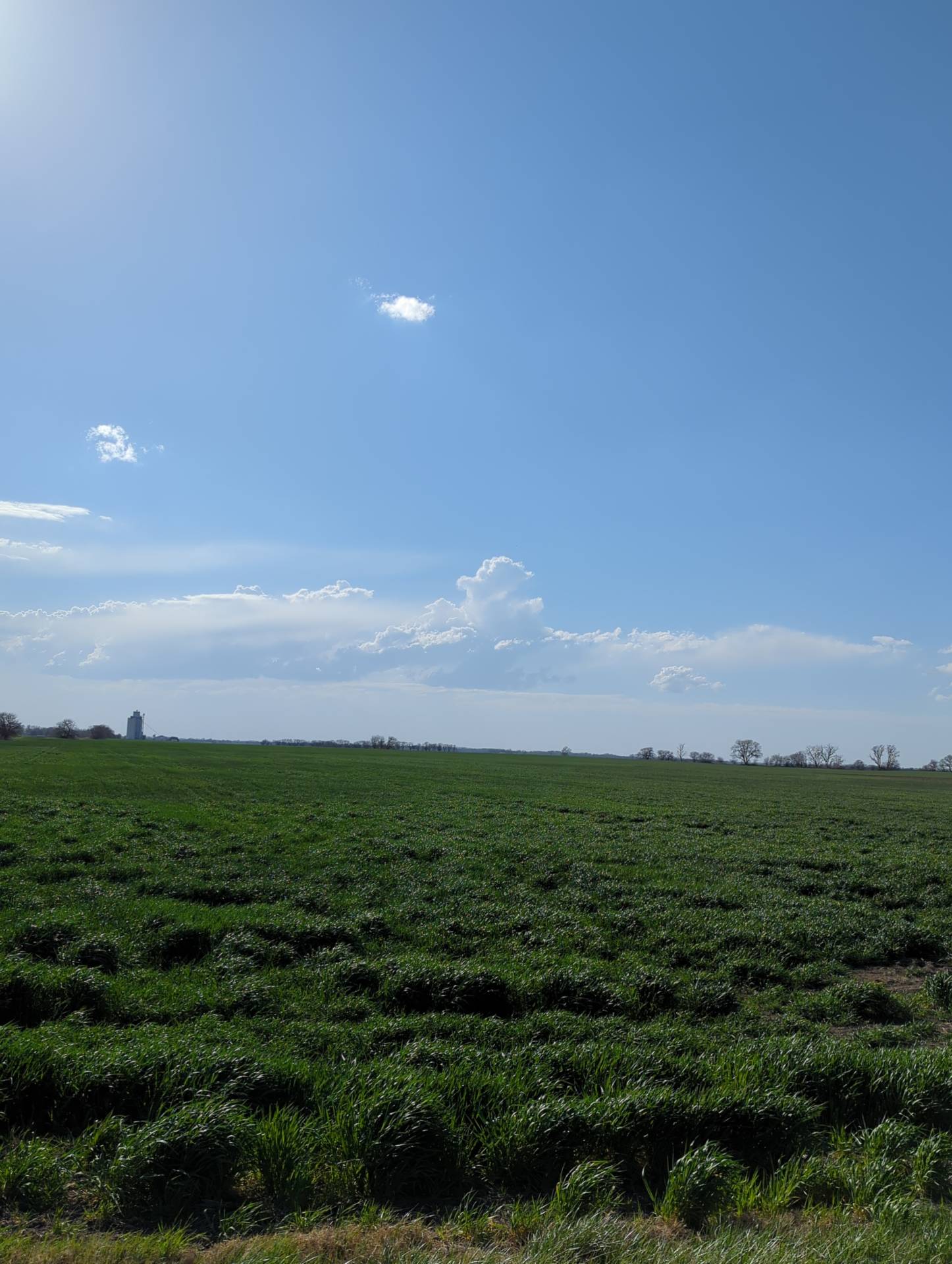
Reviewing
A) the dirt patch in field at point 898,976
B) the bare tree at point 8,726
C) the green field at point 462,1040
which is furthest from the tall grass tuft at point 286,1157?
the bare tree at point 8,726

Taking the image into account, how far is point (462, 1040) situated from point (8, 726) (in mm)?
159840

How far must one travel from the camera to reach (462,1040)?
8.21 metres

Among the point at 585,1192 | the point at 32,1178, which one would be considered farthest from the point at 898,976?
the point at 32,1178

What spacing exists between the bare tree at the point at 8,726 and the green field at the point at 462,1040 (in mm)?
139344

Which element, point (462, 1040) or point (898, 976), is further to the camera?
point (898, 976)

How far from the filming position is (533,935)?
12.5 meters

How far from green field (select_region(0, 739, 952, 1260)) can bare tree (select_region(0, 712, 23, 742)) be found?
457 feet

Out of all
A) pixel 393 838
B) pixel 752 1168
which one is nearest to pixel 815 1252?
pixel 752 1168

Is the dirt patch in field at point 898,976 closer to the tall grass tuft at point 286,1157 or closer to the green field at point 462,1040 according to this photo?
the green field at point 462,1040

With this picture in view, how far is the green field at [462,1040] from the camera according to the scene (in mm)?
5164

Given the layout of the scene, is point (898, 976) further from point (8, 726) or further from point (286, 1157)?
point (8, 726)

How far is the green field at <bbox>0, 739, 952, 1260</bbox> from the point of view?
5164 mm

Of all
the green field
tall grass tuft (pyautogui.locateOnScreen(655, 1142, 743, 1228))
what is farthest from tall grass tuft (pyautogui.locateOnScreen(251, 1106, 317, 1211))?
tall grass tuft (pyautogui.locateOnScreen(655, 1142, 743, 1228))

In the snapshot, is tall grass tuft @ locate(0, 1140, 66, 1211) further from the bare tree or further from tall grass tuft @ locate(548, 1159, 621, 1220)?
the bare tree
